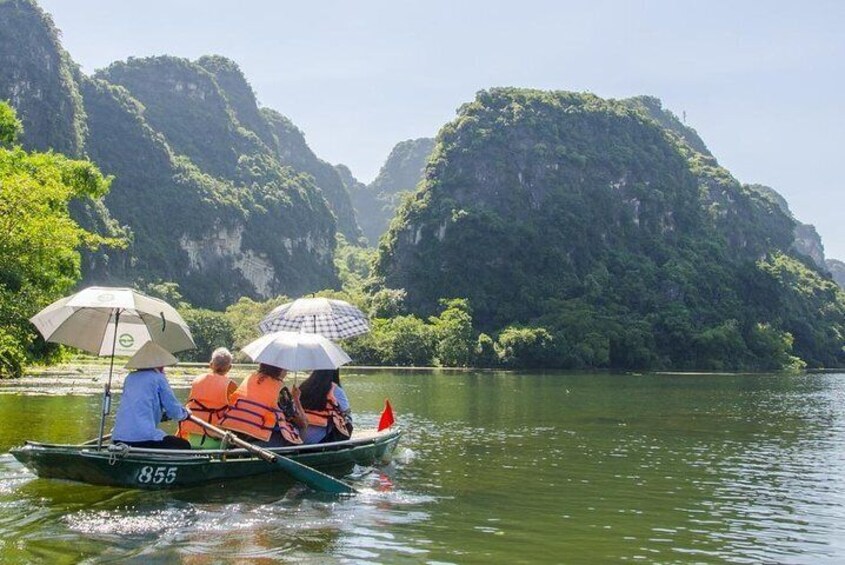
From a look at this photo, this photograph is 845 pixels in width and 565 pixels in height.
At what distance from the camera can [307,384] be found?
607 inches

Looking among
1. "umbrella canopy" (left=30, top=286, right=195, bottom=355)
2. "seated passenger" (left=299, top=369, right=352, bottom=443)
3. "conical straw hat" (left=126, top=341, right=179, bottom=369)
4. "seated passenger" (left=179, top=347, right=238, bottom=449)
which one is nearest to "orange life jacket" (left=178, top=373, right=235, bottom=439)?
"seated passenger" (left=179, top=347, right=238, bottom=449)

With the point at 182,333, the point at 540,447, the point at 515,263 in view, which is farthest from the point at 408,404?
the point at 515,263

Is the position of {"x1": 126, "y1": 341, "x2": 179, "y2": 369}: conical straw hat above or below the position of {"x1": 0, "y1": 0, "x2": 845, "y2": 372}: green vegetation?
below

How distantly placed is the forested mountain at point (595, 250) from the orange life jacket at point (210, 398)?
85972 mm

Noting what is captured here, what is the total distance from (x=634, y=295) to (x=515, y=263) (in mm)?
18331

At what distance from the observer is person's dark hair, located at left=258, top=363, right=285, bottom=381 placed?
44.0 ft

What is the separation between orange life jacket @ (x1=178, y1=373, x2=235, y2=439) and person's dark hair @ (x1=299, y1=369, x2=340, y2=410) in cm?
171

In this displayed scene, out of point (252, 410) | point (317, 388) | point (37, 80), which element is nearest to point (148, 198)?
point (37, 80)

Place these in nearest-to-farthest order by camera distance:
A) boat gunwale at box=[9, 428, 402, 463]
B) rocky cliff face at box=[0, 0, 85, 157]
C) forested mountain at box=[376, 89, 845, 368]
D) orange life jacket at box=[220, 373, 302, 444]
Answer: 1. boat gunwale at box=[9, 428, 402, 463]
2. orange life jacket at box=[220, 373, 302, 444]
3. forested mountain at box=[376, 89, 845, 368]
4. rocky cliff face at box=[0, 0, 85, 157]

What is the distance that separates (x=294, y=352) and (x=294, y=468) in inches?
73.0

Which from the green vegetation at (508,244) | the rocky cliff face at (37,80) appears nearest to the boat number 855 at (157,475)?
the green vegetation at (508,244)

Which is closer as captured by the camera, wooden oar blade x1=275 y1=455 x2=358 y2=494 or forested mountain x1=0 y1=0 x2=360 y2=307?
wooden oar blade x1=275 y1=455 x2=358 y2=494

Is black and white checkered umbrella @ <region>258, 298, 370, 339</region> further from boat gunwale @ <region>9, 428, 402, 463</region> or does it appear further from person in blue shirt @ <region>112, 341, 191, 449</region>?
person in blue shirt @ <region>112, 341, 191, 449</region>

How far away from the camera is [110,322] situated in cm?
1333
